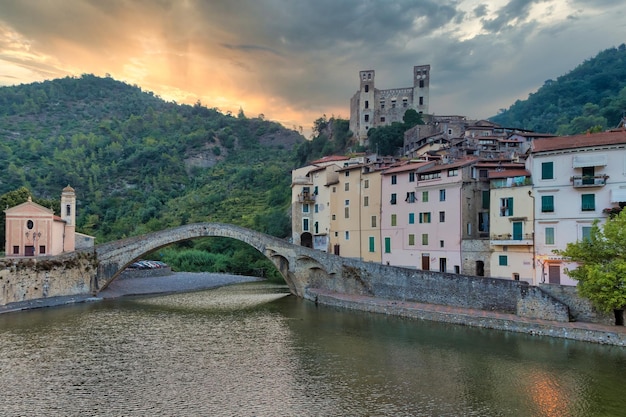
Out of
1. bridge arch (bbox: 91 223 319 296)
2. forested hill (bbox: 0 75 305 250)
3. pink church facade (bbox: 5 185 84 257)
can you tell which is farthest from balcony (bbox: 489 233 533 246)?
forested hill (bbox: 0 75 305 250)

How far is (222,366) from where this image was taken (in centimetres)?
1758

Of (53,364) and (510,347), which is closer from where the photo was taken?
(53,364)

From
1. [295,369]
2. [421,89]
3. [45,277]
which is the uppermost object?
[421,89]

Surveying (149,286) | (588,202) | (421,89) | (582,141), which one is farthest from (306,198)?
(421,89)

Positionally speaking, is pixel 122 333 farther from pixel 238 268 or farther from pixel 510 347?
pixel 238 268

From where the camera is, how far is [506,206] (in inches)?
1013

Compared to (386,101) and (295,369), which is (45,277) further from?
(386,101)

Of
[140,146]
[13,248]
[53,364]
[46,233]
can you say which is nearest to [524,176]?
[53,364]

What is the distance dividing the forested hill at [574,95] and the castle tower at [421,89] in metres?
18.2

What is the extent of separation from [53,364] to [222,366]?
248 inches

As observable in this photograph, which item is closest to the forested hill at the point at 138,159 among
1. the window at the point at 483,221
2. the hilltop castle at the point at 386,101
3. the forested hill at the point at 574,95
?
the hilltop castle at the point at 386,101

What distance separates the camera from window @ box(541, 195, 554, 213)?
2406 centimetres

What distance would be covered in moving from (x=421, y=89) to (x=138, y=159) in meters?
58.1

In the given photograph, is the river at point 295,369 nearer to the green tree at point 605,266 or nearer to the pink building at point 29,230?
the green tree at point 605,266
